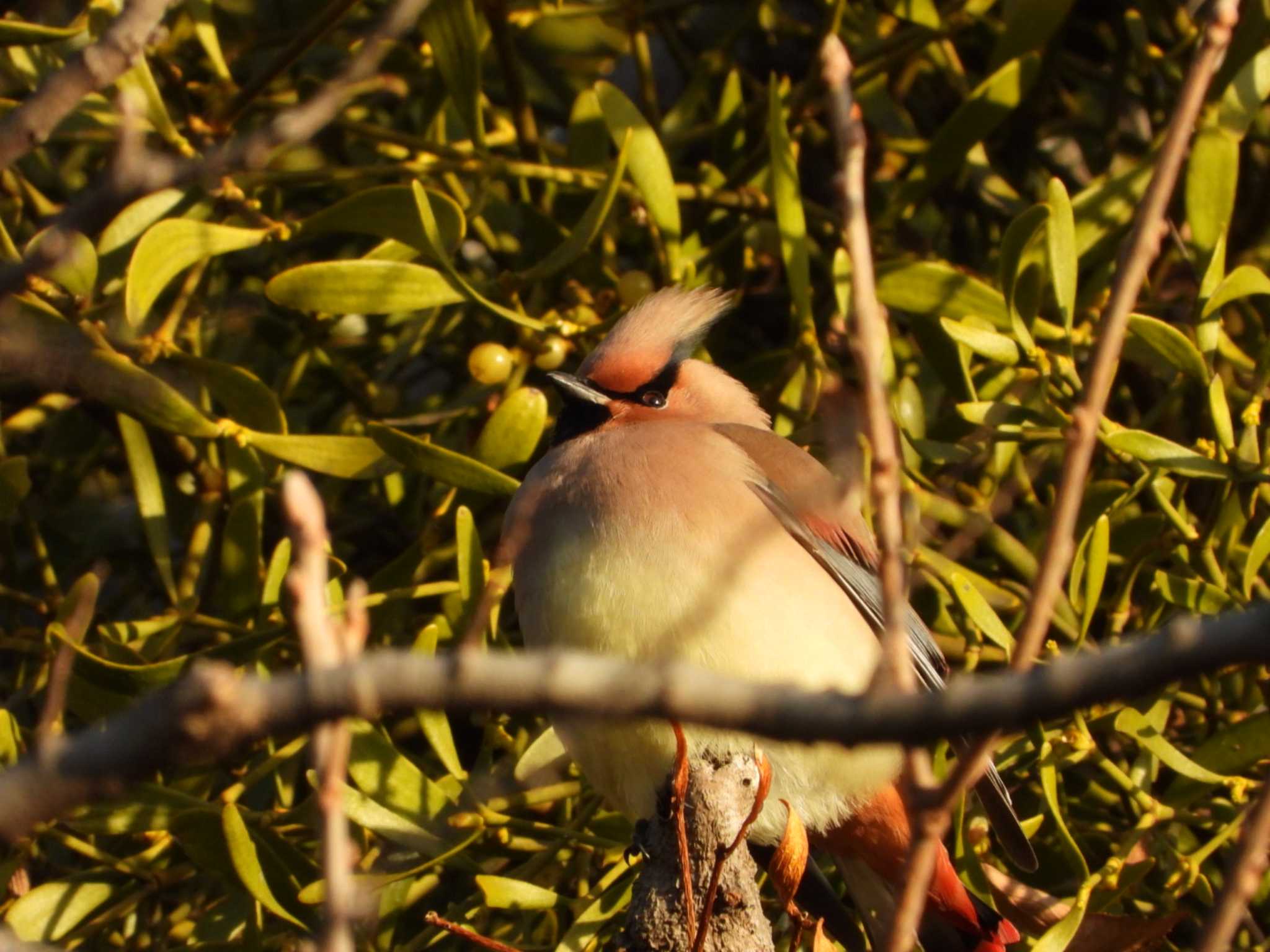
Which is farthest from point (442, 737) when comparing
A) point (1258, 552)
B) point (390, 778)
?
point (1258, 552)

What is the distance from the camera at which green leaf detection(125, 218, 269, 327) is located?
2.26 m

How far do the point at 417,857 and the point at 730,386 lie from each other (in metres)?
0.99

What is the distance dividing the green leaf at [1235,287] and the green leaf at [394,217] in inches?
41.3

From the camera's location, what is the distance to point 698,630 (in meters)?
2.21

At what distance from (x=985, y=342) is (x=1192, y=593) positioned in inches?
17.4

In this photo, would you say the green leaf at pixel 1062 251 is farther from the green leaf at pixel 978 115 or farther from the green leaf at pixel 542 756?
the green leaf at pixel 542 756

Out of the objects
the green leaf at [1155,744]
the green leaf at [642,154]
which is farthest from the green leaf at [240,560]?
the green leaf at [1155,744]

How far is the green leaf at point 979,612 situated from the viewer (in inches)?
87.7

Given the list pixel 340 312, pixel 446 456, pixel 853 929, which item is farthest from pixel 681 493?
pixel 853 929

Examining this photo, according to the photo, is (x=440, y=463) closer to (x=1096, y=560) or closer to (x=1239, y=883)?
(x=1096, y=560)

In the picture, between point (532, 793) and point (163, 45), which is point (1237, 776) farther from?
point (163, 45)

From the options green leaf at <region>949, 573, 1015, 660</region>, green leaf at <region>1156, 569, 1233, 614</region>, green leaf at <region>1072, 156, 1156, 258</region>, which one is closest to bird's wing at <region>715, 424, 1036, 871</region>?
green leaf at <region>949, 573, 1015, 660</region>

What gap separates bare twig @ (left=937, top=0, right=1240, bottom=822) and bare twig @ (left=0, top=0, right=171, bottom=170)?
653 mm

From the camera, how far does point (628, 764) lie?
2.35 meters
